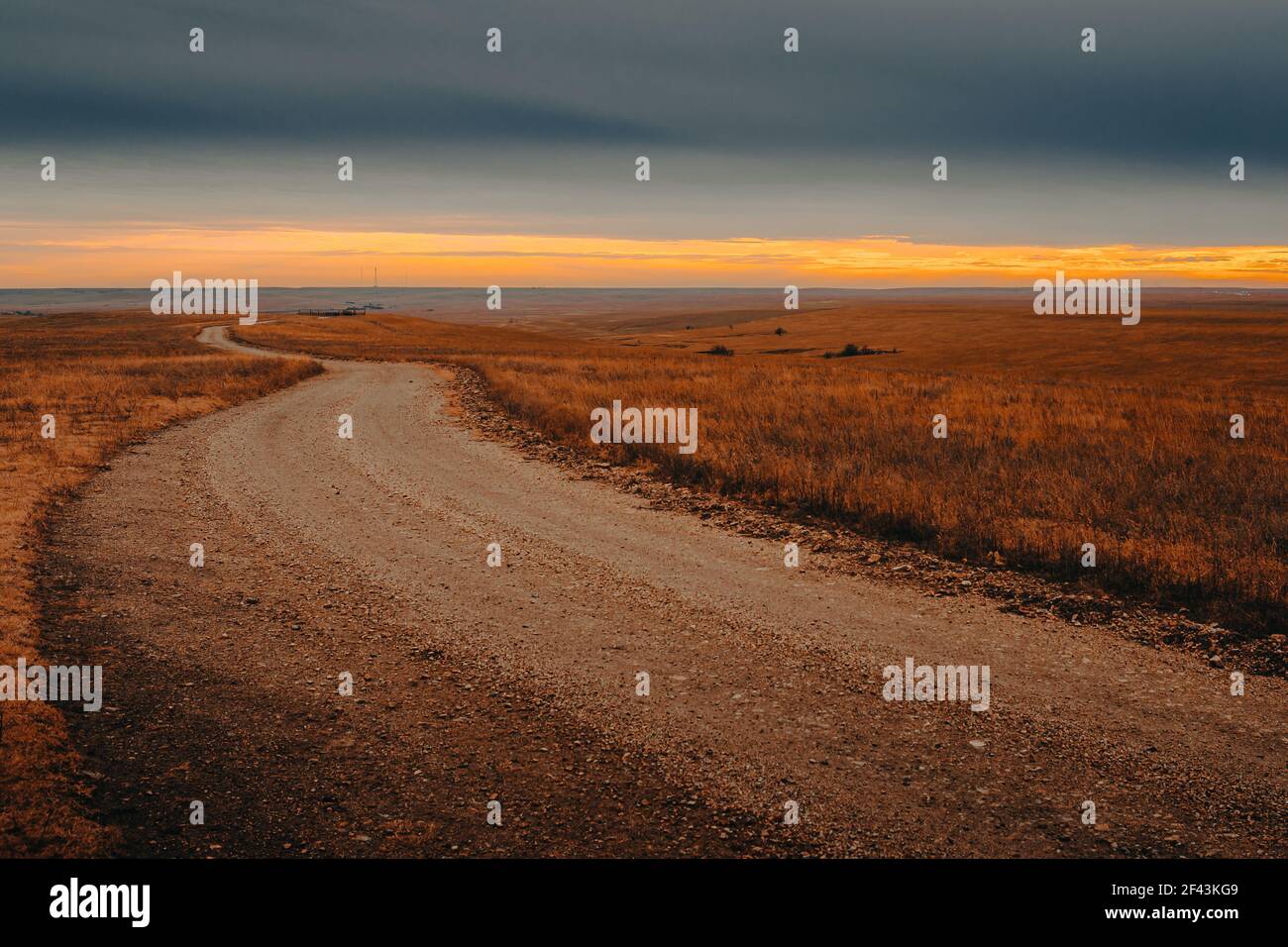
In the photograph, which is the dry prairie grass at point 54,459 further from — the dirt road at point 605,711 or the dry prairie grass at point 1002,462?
the dry prairie grass at point 1002,462

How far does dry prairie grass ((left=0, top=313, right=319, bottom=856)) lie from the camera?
16.0 feet

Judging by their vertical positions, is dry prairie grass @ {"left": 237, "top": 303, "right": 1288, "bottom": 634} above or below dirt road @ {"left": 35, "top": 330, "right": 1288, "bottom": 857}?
above

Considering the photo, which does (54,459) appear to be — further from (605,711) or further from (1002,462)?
(1002,462)

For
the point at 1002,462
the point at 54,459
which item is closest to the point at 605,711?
the point at 1002,462

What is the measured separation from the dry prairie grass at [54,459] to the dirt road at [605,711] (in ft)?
0.85

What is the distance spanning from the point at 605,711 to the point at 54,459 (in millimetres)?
14405

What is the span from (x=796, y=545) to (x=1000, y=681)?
4.13m

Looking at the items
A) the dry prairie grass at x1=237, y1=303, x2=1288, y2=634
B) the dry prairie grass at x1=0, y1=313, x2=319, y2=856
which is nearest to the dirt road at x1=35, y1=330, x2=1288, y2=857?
the dry prairie grass at x1=0, y1=313, x2=319, y2=856

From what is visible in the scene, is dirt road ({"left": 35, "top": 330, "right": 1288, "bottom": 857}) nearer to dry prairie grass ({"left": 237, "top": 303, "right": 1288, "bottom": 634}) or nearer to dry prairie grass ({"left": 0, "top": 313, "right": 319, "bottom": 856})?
dry prairie grass ({"left": 0, "top": 313, "right": 319, "bottom": 856})

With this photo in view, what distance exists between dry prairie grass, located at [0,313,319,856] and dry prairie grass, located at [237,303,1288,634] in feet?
29.1

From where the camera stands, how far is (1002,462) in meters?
14.6

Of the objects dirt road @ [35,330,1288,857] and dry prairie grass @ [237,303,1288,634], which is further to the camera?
dry prairie grass @ [237,303,1288,634]
